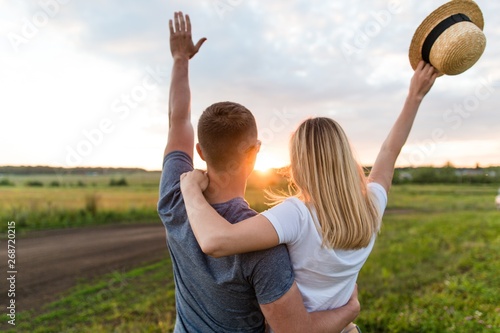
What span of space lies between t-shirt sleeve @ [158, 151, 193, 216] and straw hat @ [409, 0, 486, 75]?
1.29m

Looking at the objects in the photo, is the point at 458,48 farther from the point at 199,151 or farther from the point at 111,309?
the point at 111,309

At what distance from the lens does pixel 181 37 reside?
2.49 metres

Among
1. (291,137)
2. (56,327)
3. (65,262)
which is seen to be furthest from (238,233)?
(65,262)

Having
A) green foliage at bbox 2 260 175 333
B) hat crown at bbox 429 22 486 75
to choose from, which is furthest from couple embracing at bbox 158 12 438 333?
green foliage at bbox 2 260 175 333

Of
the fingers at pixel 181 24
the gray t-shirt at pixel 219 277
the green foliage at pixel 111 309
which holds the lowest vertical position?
the green foliage at pixel 111 309

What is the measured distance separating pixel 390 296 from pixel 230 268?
17.8 ft

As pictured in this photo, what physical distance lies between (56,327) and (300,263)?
5648 mm

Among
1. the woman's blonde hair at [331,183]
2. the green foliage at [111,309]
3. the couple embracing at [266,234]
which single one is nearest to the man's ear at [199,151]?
the couple embracing at [266,234]

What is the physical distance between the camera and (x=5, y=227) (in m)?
14.1

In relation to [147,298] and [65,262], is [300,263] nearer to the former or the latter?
[147,298]

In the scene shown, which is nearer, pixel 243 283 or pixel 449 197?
pixel 243 283

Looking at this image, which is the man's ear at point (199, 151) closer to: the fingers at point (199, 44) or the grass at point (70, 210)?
the fingers at point (199, 44)

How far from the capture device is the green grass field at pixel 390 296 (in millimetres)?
5609

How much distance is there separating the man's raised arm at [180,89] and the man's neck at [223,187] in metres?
0.38
